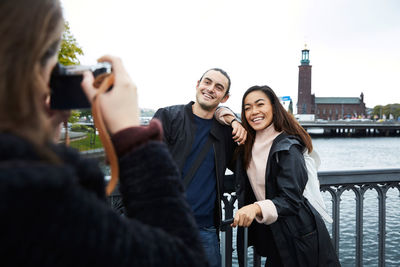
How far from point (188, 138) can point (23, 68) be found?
2.38 meters

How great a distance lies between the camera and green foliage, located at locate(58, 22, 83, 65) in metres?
13.7

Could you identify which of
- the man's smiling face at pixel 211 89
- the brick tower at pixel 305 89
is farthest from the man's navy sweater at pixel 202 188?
the brick tower at pixel 305 89

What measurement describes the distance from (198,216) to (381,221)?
6.64 ft

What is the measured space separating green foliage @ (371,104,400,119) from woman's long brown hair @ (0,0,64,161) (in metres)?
129

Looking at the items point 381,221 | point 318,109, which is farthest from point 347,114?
point 381,221

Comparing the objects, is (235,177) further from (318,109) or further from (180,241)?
(318,109)

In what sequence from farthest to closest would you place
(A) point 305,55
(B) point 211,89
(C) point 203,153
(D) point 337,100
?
(D) point 337,100 < (A) point 305,55 < (B) point 211,89 < (C) point 203,153

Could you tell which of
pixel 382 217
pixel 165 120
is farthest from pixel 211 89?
pixel 382 217

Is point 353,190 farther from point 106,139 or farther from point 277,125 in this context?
point 106,139

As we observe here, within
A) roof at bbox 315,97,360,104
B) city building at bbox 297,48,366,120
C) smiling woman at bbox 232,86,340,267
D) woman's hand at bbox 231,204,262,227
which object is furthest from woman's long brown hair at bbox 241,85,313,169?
roof at bbox 315,97,360,104

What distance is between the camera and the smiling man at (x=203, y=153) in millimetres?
2896

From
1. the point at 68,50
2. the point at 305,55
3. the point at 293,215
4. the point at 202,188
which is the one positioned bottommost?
the point at 293,215

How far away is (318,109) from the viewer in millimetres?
127750

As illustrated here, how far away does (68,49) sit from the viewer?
46.1ft
